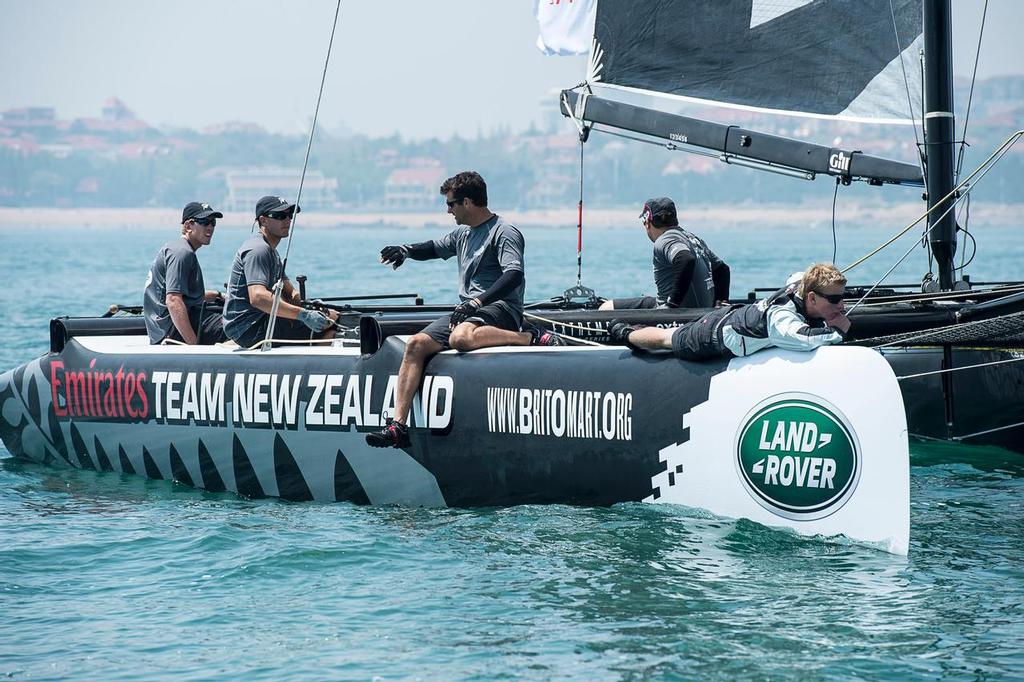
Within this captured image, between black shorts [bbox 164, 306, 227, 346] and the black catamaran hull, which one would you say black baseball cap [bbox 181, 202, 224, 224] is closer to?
black shorts [bbox 164, 306, 227, 346]

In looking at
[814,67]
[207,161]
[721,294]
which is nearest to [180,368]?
[721,294]

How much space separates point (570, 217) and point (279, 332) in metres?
165

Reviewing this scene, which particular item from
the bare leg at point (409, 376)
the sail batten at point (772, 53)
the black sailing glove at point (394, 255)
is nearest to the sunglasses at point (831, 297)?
the bare leg at point (409, 376)

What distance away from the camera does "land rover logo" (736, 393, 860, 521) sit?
6.49 metres

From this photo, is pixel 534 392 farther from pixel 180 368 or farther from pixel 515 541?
pixel 180 368

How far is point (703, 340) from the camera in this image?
275 inches

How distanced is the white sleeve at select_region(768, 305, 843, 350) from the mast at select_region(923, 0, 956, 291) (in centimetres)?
377

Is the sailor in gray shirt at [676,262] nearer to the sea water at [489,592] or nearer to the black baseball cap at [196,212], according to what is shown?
the sea water at [489,592]

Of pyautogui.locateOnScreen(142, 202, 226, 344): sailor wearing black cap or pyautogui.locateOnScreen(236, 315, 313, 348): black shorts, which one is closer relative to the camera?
pyautogui.locateOnScreen(236, 315, 313, 348): black shorts

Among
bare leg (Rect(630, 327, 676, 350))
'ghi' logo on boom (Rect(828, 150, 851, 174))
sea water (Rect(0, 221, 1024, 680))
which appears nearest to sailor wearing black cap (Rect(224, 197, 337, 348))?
sea water (Rect(0, 221, 1024, 680))

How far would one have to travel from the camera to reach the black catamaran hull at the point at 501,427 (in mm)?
6543

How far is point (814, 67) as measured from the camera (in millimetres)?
10898

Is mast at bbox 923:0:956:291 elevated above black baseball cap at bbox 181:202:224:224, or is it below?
above

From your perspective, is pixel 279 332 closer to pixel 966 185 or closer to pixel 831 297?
pixel 831 297
